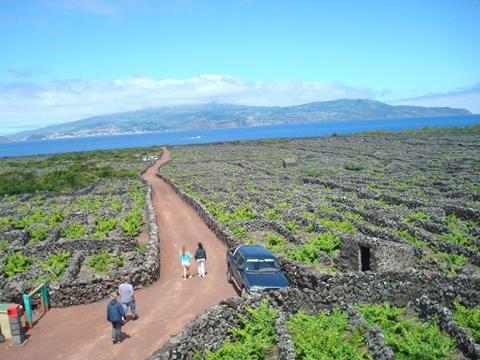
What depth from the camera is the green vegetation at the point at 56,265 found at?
22.4m

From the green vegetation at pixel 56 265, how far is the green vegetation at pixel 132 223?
5.39m

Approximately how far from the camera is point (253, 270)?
19.7 meters

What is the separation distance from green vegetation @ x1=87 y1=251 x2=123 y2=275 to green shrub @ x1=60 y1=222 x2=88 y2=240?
653 centimetres

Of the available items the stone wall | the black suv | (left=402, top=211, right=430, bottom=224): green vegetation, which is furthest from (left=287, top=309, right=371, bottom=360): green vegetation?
(left=402, top=211, right=430, bottom=224): green vegetation

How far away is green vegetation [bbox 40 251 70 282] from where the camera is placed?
2242 centimetres

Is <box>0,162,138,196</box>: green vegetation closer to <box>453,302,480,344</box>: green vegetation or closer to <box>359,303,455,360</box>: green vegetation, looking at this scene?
<box>359,303,455,360</box>: green vegetation

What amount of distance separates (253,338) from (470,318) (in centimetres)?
737

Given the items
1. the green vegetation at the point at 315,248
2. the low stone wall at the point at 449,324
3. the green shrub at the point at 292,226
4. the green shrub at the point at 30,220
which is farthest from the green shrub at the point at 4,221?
the low stone wall at the point at 449,324

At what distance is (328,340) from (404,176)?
136 feet

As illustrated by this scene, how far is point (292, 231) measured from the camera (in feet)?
93.9

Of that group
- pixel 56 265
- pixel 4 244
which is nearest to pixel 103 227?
pixel 4 244

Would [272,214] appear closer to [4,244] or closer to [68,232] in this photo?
[68,232]

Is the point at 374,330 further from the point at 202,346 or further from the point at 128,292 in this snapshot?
the point at 128,292

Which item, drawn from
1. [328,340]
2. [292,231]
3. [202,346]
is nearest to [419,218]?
[292,231]
